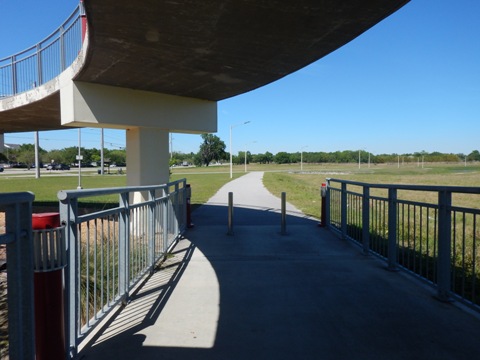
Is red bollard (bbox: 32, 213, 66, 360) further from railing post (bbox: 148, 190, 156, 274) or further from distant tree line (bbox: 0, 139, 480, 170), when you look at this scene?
distant tree line (bbox: 0, 139, 480, 170)

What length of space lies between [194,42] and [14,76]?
8245mm

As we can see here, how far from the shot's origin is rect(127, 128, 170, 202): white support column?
31.4ft

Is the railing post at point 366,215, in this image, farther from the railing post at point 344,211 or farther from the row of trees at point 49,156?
the row of trees at point 49,156

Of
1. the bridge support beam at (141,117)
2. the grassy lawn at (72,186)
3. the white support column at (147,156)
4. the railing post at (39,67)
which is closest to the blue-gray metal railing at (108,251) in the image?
the white support column at (147,156)

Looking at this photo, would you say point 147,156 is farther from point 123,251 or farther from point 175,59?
point 123,251

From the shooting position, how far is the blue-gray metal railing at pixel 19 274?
2367 mm

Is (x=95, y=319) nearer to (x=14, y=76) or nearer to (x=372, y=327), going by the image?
(x=372, y=327)

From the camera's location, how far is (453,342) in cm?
366

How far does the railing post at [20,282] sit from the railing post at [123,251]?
2.10 m

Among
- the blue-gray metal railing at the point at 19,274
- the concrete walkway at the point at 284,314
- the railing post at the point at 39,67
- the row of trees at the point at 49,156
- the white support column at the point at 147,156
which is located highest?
the row of trees at the point at 49,156

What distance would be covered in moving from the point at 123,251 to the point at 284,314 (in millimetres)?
1961

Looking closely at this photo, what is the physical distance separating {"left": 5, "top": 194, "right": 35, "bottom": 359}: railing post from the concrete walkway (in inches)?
42.9

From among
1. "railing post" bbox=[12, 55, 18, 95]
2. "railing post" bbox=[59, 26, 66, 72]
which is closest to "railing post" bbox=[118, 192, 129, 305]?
"railing post" bbox=[59, 26, 66, 72]

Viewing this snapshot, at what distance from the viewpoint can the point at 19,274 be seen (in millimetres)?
2404
